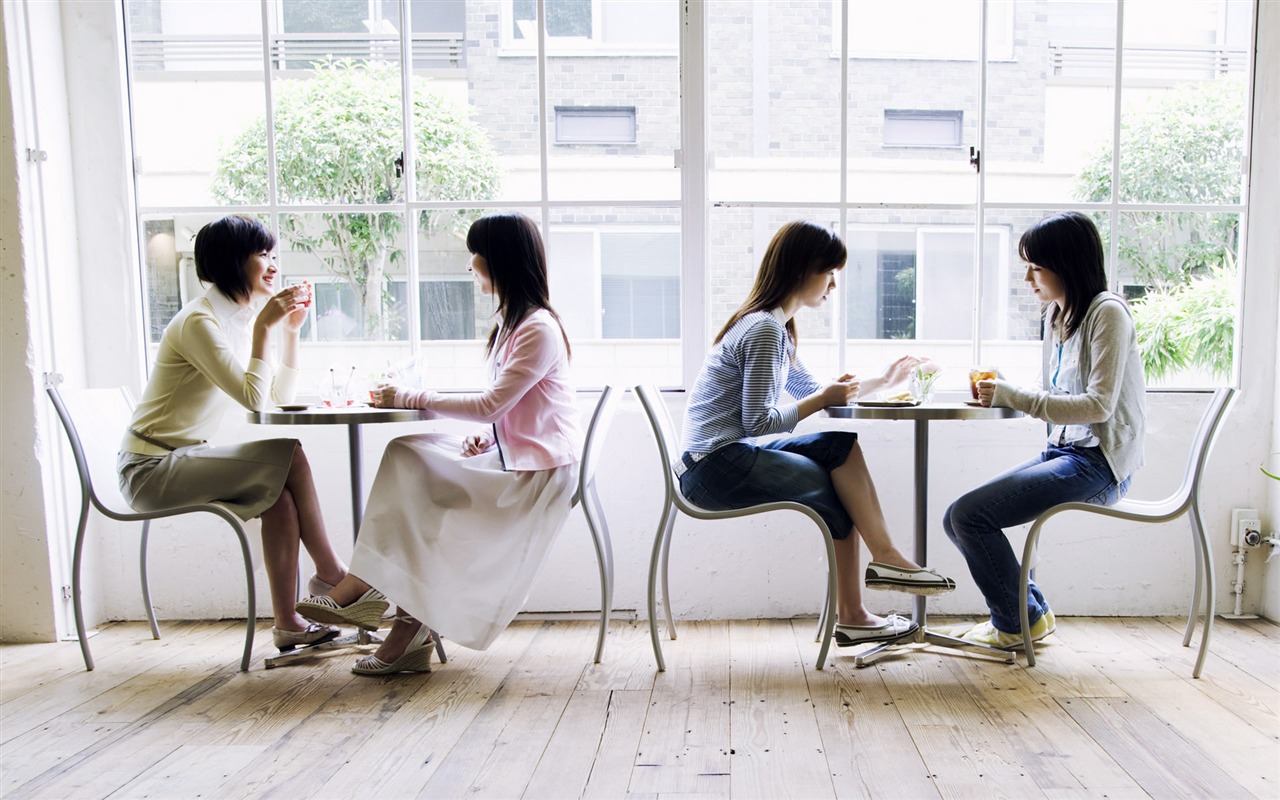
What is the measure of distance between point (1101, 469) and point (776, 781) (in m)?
1.32

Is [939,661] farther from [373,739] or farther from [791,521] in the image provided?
[373,739]

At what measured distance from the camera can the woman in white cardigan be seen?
2469 millimetres

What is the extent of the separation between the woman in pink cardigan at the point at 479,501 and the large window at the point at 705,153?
600 millimetres

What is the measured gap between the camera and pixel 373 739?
2.11 meters

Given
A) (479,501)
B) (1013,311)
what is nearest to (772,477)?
(479,501)

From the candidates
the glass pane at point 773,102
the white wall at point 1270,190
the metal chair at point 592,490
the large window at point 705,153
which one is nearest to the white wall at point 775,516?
the white wall at point 1270,190

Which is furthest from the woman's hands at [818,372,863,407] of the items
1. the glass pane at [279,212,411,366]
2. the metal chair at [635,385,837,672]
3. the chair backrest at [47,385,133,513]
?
the chair backrest at [47,385,133,513]

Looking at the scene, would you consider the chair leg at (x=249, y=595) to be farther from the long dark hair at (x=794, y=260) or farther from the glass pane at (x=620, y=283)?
the long dark hair at (x=794, y=260)

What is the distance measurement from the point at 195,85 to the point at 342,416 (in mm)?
1519

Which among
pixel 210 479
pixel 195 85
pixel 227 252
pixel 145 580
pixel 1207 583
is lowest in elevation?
pixel 145 580

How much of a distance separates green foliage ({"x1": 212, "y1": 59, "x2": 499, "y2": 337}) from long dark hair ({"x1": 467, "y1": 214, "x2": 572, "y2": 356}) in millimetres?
609

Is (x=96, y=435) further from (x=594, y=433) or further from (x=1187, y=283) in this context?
(x=1187, y=283)

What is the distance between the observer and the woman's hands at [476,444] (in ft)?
8.68

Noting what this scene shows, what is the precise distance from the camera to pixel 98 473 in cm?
270
